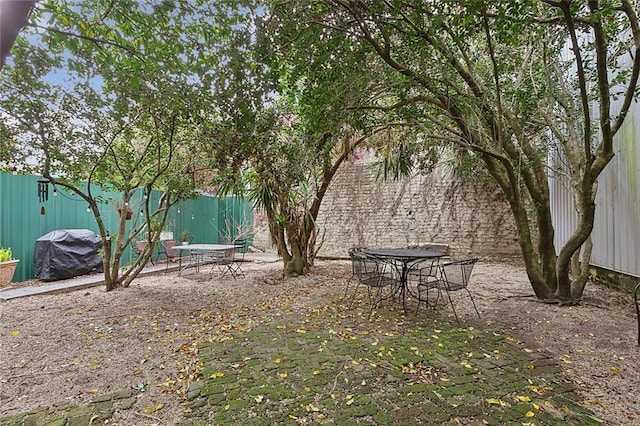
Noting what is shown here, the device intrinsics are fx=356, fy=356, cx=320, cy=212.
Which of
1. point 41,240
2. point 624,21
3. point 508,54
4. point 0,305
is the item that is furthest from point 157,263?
point 624,21

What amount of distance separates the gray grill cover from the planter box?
0.58 meters

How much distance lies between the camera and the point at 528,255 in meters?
4.55

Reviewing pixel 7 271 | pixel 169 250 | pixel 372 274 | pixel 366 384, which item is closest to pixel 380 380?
pixel 366 384

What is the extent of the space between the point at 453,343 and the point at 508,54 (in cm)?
394

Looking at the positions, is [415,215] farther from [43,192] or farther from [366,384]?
[43,192]

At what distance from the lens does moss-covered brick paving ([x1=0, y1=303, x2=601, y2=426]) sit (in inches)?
81.0

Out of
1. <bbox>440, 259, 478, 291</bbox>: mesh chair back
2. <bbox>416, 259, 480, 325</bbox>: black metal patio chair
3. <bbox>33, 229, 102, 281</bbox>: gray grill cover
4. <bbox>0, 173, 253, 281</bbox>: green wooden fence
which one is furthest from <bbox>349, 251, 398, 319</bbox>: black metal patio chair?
<bbox>33, 229, 102, 281</bbox>: gray grill cover

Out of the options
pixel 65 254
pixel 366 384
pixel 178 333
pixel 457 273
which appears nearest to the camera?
pixel 366 384

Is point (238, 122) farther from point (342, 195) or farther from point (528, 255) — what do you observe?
point (342, 195)

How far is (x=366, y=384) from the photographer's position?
2420 mm

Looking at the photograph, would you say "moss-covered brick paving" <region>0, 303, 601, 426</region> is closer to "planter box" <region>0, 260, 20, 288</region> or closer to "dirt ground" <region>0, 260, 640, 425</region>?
"dirt ground" <region>0, 260, 640, 425</region>

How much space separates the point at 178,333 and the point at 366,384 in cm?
206

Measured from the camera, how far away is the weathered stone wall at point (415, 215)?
8891 millimetres

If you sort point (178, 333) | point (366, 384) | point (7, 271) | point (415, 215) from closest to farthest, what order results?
point (366, 384)
point (178, 333)
point (7, 271)
point (415, 215)
